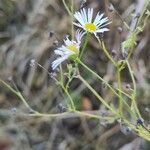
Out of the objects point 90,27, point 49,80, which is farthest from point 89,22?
point 49,80

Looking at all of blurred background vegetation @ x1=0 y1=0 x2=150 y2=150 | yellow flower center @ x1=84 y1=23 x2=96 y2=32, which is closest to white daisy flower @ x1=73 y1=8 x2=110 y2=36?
yellow flower center @ x1=84 y1=23 x2=96 y2=32

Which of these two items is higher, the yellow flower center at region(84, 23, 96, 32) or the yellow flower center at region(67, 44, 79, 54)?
the yellow flower center at region(84, 23, 96, 32)

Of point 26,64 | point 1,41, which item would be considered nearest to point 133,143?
point 26,64

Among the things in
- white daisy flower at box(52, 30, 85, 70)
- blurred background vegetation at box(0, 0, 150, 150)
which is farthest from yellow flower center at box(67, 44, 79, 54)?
blurred background vegetation at box(0, 0, 150, 150)

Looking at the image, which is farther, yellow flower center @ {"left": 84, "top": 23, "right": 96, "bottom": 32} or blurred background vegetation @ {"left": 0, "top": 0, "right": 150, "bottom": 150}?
blurred background vegetation @ {"left": 0, "top": 0, "right": 150, "bottom": 150}

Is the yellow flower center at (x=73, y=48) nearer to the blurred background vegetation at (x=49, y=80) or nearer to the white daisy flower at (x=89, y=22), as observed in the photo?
the white daisy flower at (x=89, y=22)

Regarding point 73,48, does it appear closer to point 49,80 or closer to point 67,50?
point 67,50

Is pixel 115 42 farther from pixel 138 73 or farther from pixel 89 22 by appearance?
pixel 89 22

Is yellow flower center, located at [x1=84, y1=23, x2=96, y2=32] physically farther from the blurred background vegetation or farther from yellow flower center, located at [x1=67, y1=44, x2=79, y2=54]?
the blurred background vegetation
